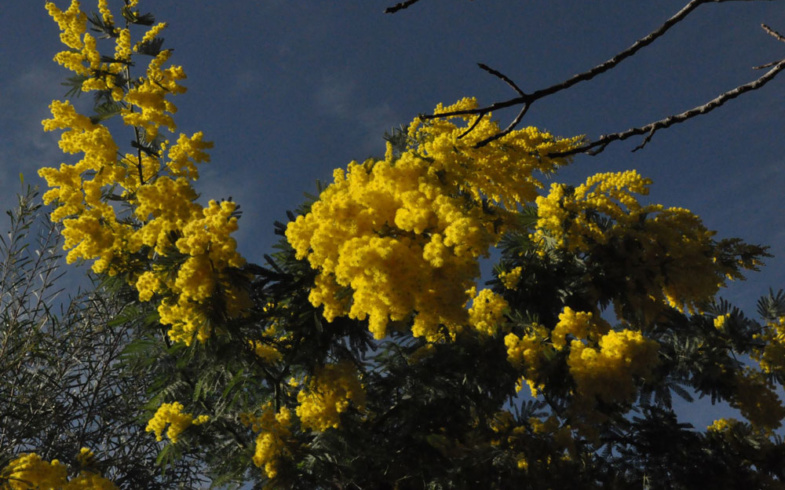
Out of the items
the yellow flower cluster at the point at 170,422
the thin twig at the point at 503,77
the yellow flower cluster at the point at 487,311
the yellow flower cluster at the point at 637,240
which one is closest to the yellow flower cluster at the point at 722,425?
the yellow flower cluster at the point at 637,240

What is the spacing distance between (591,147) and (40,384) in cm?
787

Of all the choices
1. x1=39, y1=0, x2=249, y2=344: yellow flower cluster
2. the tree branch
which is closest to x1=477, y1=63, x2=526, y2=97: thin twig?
the tree branch

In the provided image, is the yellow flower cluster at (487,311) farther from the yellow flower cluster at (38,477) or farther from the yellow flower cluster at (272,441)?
the yellow flower cluster at (38,477)

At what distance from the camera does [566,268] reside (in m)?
6.65

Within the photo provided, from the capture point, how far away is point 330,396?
5.40m

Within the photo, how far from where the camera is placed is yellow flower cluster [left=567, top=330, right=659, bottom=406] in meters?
5.43

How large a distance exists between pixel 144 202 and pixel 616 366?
13.9 ft

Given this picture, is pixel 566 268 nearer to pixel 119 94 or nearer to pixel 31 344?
pixel 119 94

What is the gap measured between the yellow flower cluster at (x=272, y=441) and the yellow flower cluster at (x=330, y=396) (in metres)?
0.23

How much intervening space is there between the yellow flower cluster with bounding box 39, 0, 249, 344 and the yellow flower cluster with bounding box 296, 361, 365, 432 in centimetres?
119

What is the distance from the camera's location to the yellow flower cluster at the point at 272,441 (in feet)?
17.4

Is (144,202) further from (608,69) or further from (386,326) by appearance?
(608,69)

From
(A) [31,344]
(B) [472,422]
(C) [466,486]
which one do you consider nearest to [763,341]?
(B) [472,422]

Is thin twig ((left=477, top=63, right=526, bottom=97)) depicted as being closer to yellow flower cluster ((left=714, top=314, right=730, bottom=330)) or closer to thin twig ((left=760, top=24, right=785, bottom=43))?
thin twig ((left=760, top=24, right=785, bottom=43))
